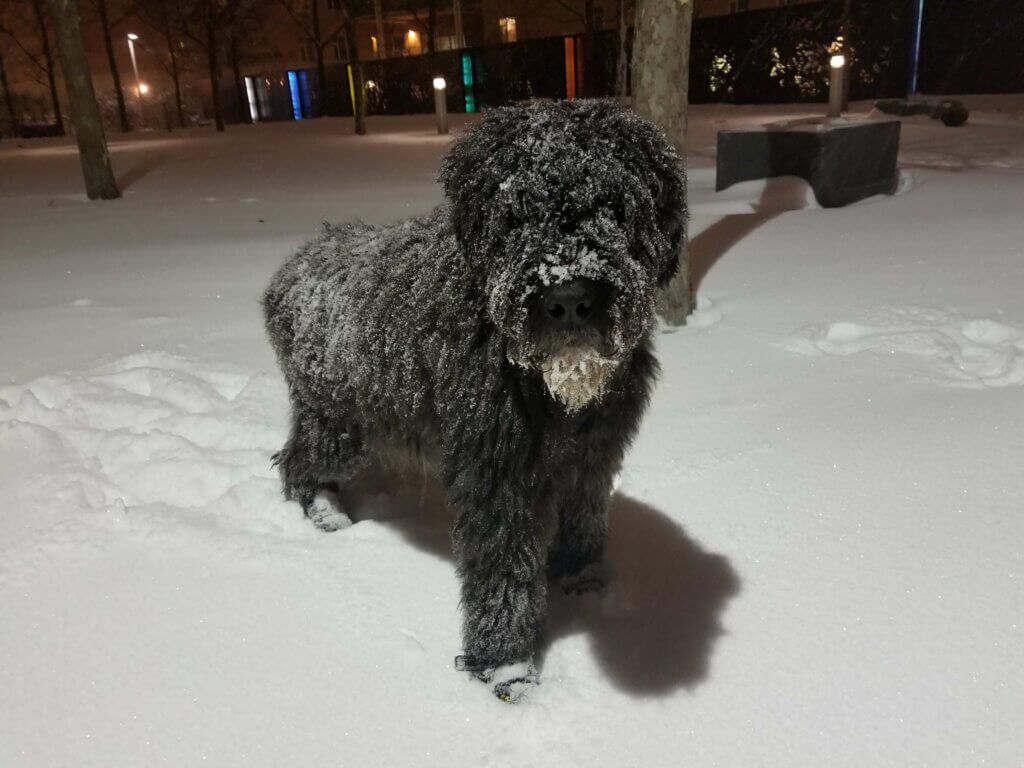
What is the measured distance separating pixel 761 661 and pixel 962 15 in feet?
66.5

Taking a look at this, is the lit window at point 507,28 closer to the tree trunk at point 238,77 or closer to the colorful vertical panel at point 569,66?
the colorful vertical panel at point 569,66

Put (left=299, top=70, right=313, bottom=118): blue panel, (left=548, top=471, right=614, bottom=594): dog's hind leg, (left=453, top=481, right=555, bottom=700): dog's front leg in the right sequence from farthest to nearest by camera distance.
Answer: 1. (left=299, top=70, right=313, bottom=118): blue panel
2. (left=548, top=471, right=614, bottom=594): dog's hind leg
3. (left=453, top=481, right=555, bottom=700): dog's front leg

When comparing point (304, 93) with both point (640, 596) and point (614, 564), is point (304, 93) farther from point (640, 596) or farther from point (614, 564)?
point (640, 596)

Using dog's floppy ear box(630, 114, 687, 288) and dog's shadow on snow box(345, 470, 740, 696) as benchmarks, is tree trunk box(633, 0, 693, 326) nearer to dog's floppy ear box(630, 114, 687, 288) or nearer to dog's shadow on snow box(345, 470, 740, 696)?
dog's shadow on snow box(345, 470, 740, 696)

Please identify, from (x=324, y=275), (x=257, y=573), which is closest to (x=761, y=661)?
(x=257, y=573)

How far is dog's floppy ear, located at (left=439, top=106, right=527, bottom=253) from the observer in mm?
1777

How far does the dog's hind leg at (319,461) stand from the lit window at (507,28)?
3353 centimetres

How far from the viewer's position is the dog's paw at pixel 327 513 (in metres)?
2.83

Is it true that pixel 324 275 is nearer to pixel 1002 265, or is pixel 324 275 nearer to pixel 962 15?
pixel 1002 265

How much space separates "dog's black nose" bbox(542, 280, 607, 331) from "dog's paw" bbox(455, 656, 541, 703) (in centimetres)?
109

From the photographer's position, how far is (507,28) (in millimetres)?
32500

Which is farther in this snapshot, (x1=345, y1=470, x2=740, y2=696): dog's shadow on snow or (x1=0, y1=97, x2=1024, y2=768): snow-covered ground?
(x1=345, y1=470, x2=740, y2=696): dog's shadow on snow

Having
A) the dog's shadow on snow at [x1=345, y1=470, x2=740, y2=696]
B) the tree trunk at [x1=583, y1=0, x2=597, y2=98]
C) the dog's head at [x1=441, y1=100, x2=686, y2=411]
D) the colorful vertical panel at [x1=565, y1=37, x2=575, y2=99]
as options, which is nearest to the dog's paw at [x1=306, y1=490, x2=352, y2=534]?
the dog's shadow on snow at [x1=345, y1=470, x2=740, y2=696]

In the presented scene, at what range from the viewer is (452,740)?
1.90m
